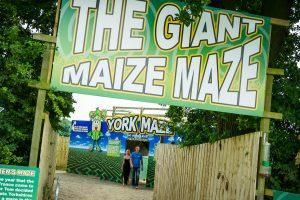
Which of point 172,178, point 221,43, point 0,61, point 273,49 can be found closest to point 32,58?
point 0,61

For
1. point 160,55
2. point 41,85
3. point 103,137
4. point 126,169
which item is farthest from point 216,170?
point 103,137

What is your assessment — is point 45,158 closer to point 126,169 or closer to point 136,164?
point 136,164

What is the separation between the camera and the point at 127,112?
25.8 m

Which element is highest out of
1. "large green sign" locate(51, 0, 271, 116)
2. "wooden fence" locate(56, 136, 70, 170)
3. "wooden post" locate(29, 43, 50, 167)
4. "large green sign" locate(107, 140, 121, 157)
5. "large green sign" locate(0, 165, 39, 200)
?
"large green sign" locate(51, 0, 271, 116)

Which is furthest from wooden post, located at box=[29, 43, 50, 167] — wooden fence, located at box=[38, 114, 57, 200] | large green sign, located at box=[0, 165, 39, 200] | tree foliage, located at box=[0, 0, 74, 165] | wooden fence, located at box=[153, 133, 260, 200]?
wooden fence, located at box=[153, 133, 260, 200]

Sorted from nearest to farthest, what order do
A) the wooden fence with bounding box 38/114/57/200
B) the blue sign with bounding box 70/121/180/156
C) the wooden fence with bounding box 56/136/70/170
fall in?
the wooden fence with bounding box 38/114/57/200 < the blue sign with bounding box 70/121/180/156 < the wooden fence with bounding box 56/136/70/170

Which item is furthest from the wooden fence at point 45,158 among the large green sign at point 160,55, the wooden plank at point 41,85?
the large green sign at point 160,55

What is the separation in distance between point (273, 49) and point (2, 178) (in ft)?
16.8

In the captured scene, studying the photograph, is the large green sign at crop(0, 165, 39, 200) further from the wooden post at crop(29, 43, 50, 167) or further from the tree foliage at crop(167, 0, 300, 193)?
the tree foliage at crop(167, 0, 300, 193)

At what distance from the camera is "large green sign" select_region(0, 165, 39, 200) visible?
6117 mm

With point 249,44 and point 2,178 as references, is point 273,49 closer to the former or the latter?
point 249,44

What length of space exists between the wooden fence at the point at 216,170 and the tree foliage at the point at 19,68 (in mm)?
3155

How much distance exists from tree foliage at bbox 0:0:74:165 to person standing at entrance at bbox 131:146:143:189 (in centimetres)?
1404

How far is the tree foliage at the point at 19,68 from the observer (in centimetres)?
736
